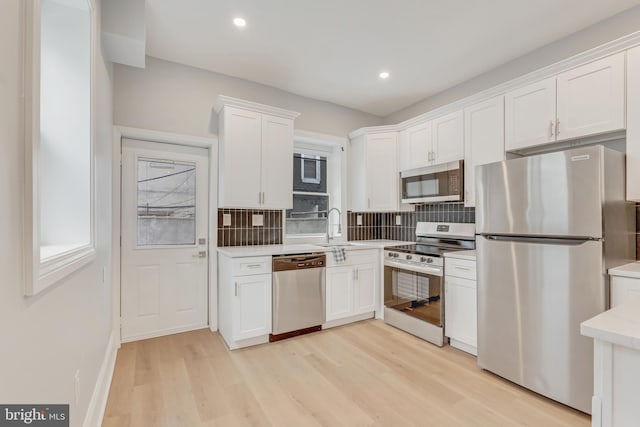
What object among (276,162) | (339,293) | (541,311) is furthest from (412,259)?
(276,162)

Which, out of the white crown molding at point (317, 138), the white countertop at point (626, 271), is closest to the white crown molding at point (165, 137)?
the white crown molding at point (317, 138)

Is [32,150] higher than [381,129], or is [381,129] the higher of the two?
[381,129]

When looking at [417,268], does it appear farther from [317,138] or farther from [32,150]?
[32,150]

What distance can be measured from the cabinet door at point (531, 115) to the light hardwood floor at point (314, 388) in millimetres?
2024

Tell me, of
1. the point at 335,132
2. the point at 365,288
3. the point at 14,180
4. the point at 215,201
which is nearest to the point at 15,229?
the point at 14,180

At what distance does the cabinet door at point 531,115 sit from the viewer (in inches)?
94.0

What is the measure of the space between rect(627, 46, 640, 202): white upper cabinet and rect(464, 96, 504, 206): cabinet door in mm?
834

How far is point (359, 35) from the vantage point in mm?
2623

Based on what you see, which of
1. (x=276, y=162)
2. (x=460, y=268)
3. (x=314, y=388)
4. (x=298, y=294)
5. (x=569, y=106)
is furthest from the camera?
(x=276, y=162)

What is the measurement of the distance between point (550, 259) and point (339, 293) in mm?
2036

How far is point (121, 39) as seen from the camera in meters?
2.14

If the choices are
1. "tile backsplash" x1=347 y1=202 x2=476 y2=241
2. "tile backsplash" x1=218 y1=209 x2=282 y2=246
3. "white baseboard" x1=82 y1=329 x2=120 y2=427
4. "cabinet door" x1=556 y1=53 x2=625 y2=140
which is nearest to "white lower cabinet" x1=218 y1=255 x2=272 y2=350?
"tile backsplash" x1=218 y1=209 x2=282 y2=246

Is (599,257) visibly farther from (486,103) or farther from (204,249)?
(204,249)

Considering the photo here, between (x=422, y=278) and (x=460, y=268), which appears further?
(x=422, y=278)
